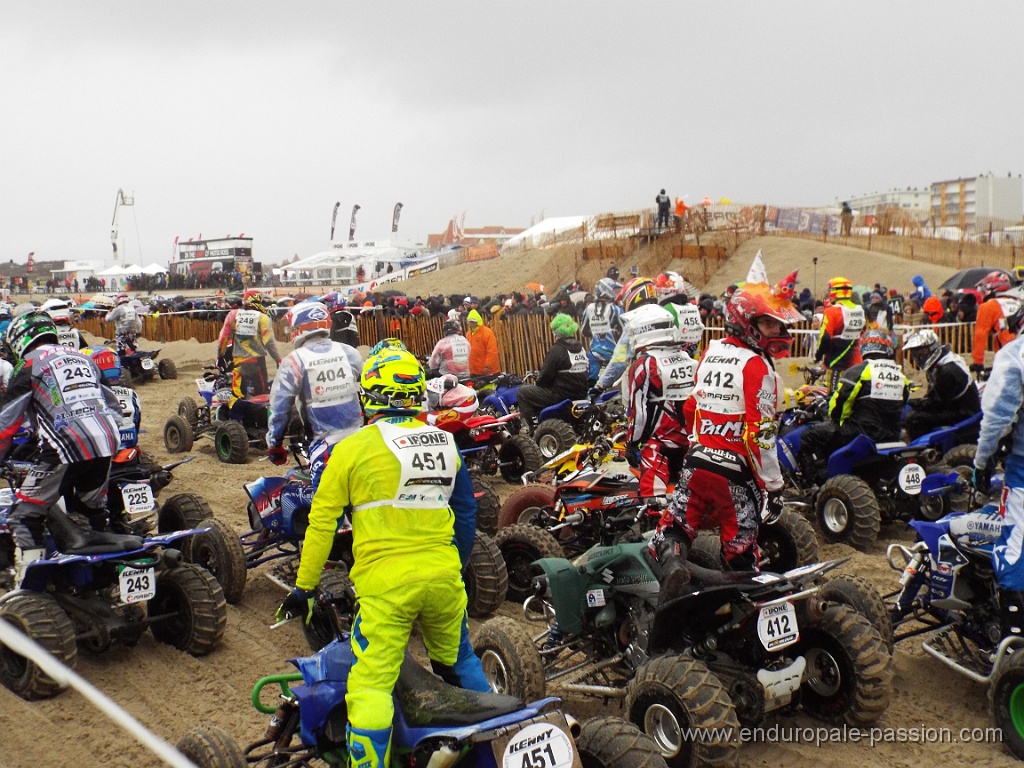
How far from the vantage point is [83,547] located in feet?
18.8

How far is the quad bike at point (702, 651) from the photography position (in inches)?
→ 168

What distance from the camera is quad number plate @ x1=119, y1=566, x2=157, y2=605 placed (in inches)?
223

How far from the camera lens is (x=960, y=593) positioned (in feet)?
17.8

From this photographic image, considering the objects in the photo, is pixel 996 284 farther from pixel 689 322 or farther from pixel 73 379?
pixel 73 379

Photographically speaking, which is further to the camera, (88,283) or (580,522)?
(88,283)

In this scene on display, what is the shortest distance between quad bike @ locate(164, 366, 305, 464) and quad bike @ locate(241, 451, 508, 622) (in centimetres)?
372

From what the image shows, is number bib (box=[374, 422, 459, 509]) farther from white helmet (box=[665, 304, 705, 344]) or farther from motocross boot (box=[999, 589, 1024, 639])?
white helmet (box=[665, 304, 705, 344])

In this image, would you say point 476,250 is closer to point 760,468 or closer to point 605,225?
point 605,225

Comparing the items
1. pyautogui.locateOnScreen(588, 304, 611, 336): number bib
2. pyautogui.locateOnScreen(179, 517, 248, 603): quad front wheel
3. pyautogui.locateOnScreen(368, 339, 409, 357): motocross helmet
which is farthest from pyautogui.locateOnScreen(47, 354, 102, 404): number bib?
pyautogui.locateOnScreen(588, 304, 611, 336): number bib

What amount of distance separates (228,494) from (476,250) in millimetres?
38010

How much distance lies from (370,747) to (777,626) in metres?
2.03

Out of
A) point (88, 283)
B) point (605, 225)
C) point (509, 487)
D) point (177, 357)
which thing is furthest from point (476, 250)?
point (509, 487)

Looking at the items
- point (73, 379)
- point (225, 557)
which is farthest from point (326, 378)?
point (73, 379)

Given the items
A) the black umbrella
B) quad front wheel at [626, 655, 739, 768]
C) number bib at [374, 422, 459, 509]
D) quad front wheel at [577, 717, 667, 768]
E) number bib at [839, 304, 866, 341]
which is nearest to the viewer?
quad front wheel at [577, 717, 667, 768]
